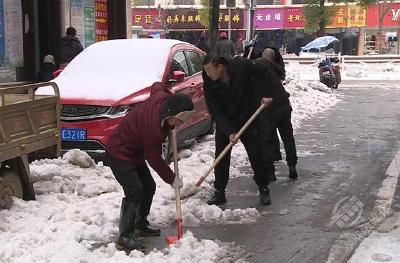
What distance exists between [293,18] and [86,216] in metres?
37.3

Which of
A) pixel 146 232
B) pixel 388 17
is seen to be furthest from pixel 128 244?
pixel 388 17

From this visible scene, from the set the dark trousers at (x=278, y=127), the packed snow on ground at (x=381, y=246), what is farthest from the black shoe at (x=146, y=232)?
the dark trousers at (x=278, y=127)

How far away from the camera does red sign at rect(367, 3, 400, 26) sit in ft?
130

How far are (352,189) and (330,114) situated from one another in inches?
278

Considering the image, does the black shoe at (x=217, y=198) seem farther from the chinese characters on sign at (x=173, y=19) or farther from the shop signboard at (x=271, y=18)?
the shop signboard at (x=271, y=18)

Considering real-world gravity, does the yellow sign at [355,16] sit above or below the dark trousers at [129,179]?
above

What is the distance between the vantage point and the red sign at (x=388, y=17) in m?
39.6

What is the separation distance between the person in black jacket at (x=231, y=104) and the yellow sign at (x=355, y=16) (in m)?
35.6

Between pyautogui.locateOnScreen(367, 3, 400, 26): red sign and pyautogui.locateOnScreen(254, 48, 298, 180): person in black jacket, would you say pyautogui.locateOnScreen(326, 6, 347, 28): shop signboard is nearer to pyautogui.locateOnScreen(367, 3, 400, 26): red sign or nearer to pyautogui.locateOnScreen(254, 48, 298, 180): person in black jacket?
pyautogui.locateOnScreen(367, 3, 400, 26): red sign

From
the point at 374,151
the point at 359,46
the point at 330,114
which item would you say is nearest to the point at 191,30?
the point at 359,46

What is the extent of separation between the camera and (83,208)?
217 inches

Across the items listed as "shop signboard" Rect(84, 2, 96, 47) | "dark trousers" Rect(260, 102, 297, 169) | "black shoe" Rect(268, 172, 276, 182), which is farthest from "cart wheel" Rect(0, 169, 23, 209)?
"shop signboard" Rect(84, 2, 96, 47)

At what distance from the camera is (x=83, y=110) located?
23.5ft

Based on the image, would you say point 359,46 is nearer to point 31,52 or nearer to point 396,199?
point 31,52
